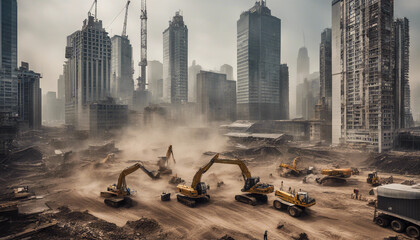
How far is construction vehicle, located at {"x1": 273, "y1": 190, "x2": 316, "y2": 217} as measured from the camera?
23984mm

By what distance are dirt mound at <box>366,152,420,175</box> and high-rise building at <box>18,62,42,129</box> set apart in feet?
550

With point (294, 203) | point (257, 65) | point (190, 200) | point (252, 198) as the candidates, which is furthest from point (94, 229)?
point (257, 65)

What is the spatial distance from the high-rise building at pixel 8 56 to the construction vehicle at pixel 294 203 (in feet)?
464

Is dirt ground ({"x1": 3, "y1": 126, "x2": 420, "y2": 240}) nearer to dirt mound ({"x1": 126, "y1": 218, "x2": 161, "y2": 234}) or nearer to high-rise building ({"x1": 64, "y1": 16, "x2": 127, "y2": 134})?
dirt mound ({"x1": 126, "y1": 218, "x2": 161, "y2": 234})

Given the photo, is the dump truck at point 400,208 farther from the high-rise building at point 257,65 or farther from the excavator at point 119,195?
the high-rise building at point 257,65

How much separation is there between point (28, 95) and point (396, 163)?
7152 inches

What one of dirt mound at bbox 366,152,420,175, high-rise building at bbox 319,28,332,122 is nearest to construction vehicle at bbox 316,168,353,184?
dirt mound at bbox 366,152,420,175

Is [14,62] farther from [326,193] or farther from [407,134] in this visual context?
[407,134]

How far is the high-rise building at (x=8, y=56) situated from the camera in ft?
371

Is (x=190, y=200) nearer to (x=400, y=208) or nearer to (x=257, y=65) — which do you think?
(x=400, y=208)

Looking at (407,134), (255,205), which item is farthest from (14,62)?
(407,134)

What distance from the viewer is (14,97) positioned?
116m

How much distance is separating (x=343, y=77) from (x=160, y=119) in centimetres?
9756

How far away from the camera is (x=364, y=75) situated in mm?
70312
